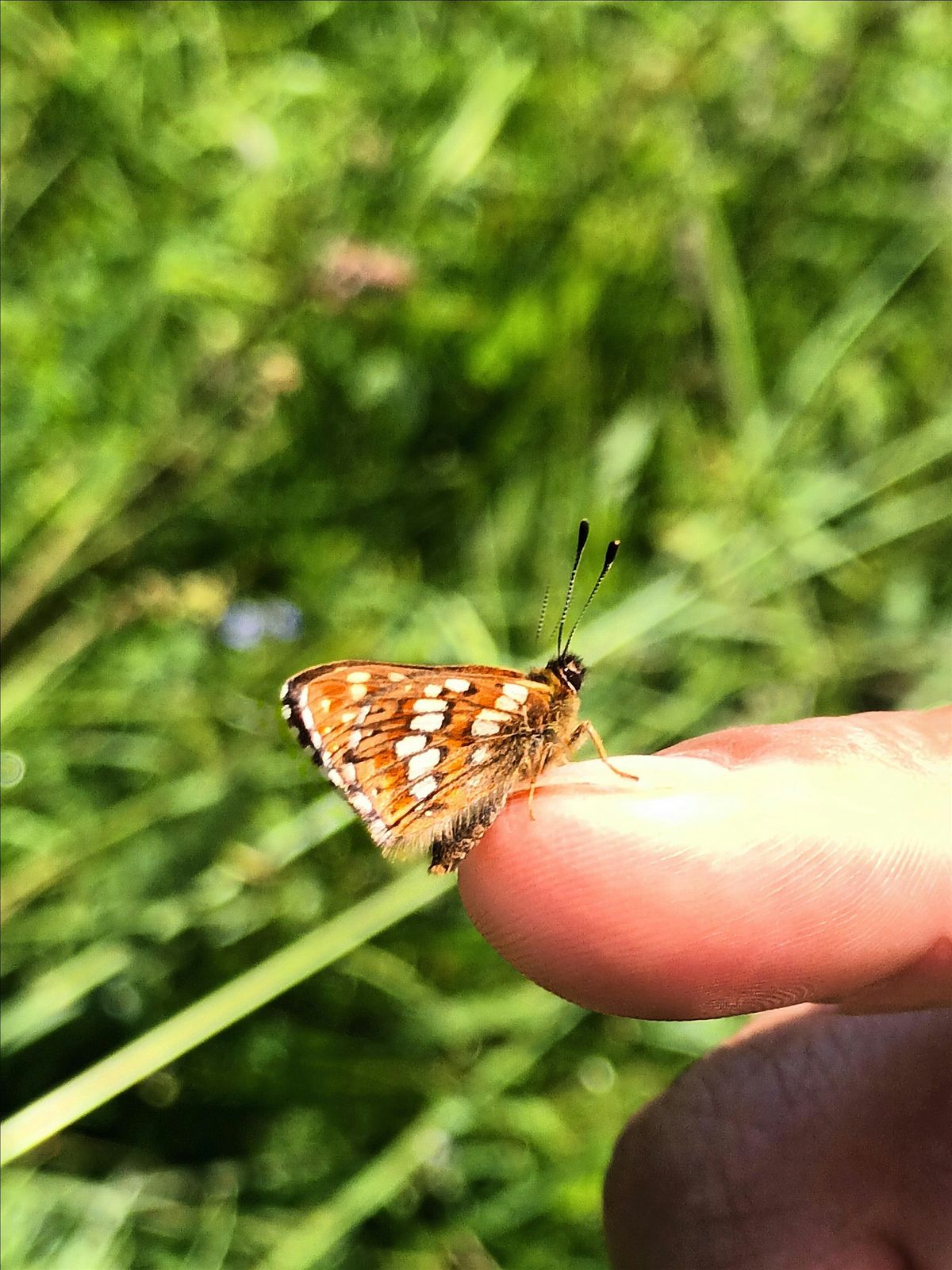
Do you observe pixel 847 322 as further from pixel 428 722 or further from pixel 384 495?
pixel 428 722

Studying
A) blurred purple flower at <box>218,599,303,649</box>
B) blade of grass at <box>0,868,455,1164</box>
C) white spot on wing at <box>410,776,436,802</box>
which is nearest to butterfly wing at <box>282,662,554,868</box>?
white spot on wing at <box>410,776,436,802</box>

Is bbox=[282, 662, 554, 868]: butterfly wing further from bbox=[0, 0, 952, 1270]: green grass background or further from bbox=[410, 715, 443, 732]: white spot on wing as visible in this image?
bbox=[0, 0, 952, 1270]: green grass background

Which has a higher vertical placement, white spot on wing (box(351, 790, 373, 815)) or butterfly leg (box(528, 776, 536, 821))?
white spot on wing (box(351, 790, 373, 815))

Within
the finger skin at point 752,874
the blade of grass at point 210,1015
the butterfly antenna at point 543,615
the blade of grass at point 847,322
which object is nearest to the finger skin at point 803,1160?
the finger skin at point 752,874

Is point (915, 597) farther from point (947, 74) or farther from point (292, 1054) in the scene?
point (292, 1054)

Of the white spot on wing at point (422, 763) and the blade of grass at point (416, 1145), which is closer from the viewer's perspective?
the white spot on wing at point (422, 763)

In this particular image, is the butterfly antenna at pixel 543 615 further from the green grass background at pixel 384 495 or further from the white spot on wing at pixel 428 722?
the white spot on wing at pixel 428 722
